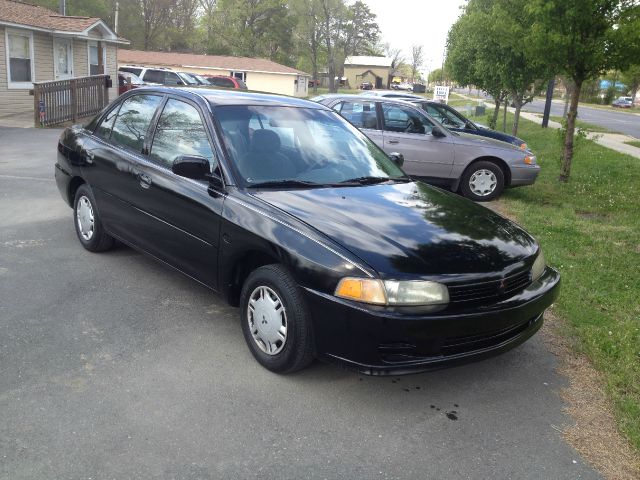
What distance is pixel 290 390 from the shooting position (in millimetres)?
3531

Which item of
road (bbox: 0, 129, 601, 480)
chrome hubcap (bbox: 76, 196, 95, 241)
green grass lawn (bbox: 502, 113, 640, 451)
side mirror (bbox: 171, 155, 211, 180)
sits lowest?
road (bbox: 0, 129, 601, 480)

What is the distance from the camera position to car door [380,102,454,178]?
980 centimetres

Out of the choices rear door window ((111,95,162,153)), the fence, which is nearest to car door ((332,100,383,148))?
rear door window ((111,95,162,153))

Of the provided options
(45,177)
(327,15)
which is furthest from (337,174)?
(327,15)

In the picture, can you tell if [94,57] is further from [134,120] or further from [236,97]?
[236,97]

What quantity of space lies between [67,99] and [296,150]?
1625 cm

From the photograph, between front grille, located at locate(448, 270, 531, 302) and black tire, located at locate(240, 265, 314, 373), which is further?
black tire, located at locate(240, 265, 314, 373)

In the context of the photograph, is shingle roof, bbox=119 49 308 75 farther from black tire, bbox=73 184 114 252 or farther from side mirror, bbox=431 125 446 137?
black tire, bbox=73 184 114 252

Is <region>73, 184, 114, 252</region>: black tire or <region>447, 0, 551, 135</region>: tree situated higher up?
<region>447, 0, 551, 135</region>: tree

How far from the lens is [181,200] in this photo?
4.31 metres

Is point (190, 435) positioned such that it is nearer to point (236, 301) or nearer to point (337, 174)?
point (236, 301)

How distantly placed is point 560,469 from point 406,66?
157399 millimetres

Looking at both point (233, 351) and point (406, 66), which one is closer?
point (233, 351)

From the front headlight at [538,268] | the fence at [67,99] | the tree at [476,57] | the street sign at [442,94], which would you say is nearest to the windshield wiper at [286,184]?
the front headlight at [538,268]
